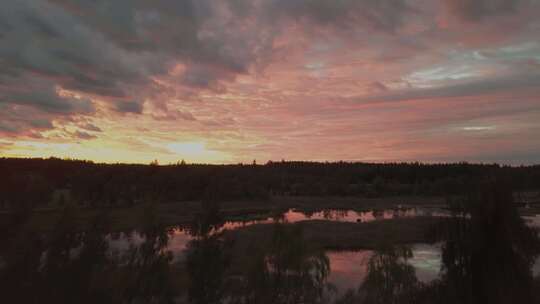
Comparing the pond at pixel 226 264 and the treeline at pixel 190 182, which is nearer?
the pond at pixel 226 264

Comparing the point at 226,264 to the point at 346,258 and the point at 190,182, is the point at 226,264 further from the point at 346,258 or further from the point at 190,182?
the point at 190,182

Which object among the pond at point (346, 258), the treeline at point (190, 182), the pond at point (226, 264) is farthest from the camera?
the treeline at point (190, 182)

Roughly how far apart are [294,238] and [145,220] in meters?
8.88

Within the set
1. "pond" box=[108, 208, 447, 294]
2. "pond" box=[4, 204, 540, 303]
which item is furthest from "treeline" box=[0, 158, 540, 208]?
"pond" box=[4, 204, 540, 303]

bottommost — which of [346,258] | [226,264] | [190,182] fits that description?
[346,258]

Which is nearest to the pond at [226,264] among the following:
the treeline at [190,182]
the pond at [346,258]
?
the pond at [346,258]

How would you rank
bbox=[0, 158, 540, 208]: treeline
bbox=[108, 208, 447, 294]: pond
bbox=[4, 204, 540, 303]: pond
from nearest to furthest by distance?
bbox=[4, 204, 540, 303]: pond < bbox=[108, 208, 447, 294]: pond < bbox=[0, 158, 540, 208]: treeline

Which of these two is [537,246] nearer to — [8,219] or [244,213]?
[8,219]

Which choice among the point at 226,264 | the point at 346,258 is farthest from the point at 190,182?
the point at 226,264

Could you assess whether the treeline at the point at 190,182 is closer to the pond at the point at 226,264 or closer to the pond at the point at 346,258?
the pond at the point at 346,258

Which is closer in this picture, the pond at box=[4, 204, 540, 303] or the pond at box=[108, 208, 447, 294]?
the pond at box=[4, 204, 540, 303]

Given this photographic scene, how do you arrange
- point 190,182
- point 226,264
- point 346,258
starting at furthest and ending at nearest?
point 190,182 < point 346,258 < point 226,264

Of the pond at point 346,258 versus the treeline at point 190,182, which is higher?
the treeline at point 190,182

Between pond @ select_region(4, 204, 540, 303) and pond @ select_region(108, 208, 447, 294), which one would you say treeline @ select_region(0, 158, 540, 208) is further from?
pond @ select_region(4, 204, 540, 303)
